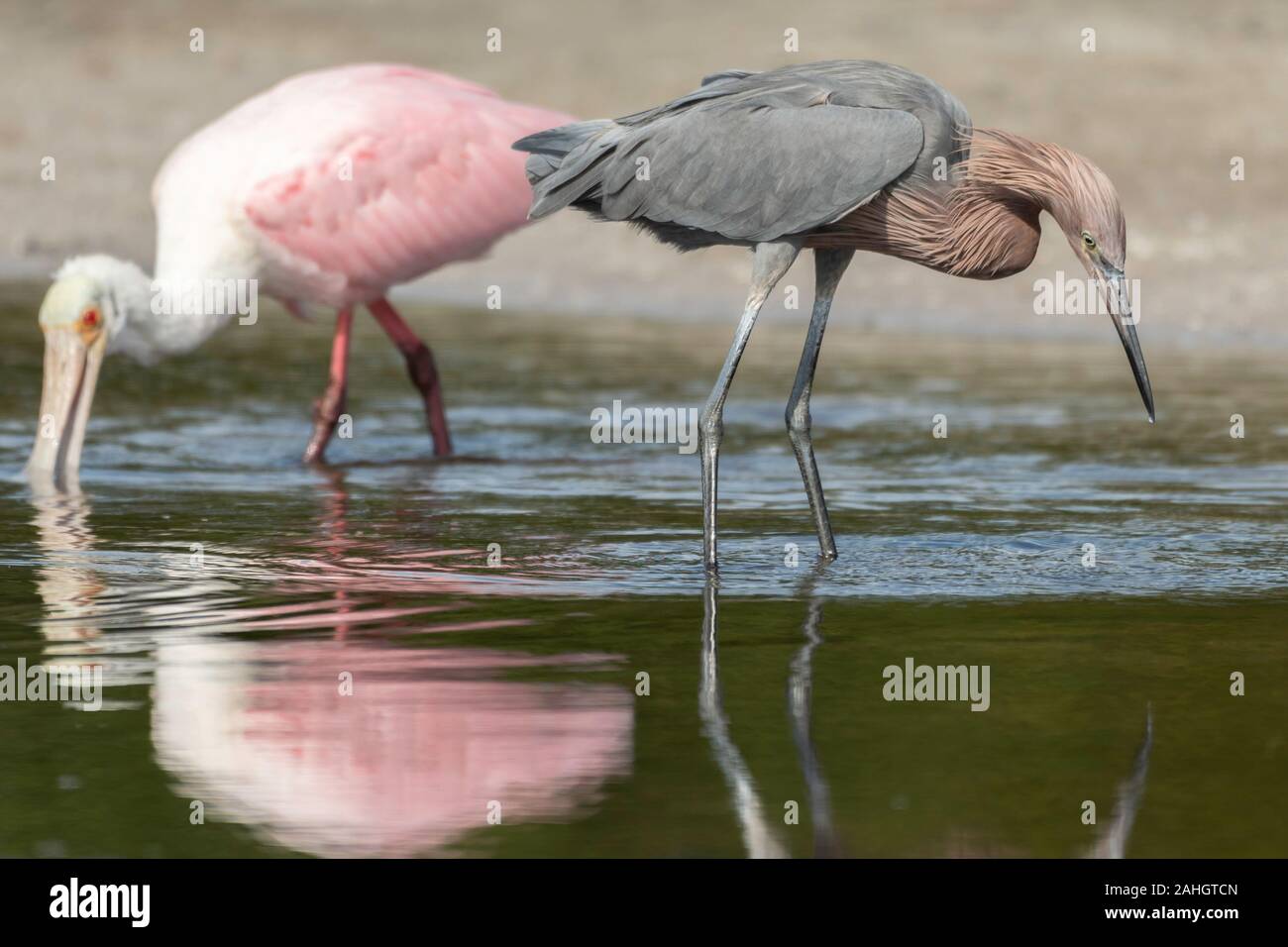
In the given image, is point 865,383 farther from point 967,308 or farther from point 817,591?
point 817,591

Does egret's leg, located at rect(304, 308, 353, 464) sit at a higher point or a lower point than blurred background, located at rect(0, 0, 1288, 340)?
lower

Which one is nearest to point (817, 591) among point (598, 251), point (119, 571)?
point (119, 571)

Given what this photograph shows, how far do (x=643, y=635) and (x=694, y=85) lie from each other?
686 inches

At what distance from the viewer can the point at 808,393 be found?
28.5 feet

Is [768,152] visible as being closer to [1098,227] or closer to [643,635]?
[1098,227]

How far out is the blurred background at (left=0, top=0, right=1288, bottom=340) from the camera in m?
18.8

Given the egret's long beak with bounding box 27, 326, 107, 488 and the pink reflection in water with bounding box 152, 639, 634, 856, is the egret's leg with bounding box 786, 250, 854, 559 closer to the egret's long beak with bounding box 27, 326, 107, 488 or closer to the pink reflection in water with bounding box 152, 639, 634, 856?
the pink reflection in water with bounding box 152, 639, 634, 856

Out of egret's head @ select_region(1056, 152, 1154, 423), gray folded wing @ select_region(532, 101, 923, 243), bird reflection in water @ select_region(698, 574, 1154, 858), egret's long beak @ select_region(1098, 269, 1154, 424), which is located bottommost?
bird reflection in water @ select_region(698, 574, 1154, 858)

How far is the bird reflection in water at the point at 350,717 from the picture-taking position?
5.14 meters

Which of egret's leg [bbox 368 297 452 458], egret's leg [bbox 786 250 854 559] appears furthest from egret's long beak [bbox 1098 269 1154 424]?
egret's leg [bbox 368 297 452 458]

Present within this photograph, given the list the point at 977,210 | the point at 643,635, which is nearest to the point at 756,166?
the point at 977,210

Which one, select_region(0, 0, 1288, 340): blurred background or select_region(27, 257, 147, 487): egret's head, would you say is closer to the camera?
select_region(27, 257, 147, 487): egret's head

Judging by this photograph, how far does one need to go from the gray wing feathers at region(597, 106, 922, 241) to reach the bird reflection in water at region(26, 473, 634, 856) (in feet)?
5.06

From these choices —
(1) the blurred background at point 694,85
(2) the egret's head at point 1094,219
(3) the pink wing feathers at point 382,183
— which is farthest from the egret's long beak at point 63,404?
(1) the blurred background at point 694,85
